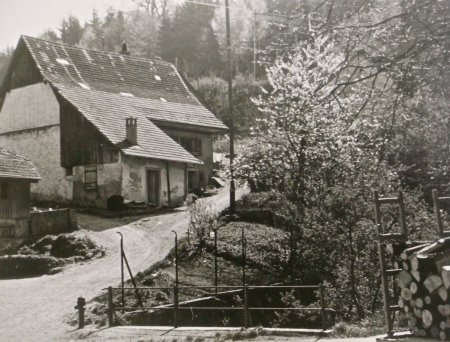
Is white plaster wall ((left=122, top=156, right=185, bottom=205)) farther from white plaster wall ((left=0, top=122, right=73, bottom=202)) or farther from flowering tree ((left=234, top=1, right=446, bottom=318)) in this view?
flowering tree ((left=234, top=1, right=446, bottom=318))

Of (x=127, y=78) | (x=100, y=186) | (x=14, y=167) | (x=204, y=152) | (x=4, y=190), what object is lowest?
(x=4, y=190)

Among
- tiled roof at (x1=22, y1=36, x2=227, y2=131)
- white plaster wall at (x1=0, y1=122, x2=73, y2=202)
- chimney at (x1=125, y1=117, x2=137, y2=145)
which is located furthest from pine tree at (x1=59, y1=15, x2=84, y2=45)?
chimney at (x1=125, y1=117, x2=137, y2=145)

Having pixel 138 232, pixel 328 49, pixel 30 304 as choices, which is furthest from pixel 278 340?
pixel 138 232

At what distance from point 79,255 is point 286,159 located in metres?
8.55

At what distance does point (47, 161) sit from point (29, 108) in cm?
354

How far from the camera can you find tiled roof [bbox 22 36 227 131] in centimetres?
3762

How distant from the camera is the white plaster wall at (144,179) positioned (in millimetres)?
32938

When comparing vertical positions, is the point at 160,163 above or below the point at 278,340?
above

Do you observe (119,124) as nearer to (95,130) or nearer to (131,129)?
(131,129)

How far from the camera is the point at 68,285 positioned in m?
19.5

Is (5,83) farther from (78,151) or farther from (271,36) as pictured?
(271,36)

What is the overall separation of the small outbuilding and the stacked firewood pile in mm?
22305

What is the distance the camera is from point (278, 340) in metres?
11.2

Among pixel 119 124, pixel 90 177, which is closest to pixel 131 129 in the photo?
pixel 119 124
